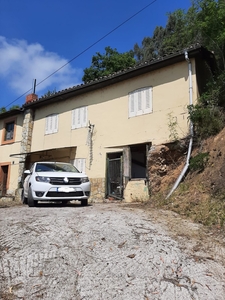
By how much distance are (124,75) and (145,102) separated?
1746mm

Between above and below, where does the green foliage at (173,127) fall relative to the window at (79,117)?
below

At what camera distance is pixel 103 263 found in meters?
3.94

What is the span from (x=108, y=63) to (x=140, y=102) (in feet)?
50.2

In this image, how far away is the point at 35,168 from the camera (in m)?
9.40

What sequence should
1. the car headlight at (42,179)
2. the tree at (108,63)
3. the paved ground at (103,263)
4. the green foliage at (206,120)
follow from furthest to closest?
1. the tree at (108,63)
2. the green foliage at (206,120)
3. the car headlight at (42,179)
4. the paved ground at (103,263)

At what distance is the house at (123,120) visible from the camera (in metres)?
11.0

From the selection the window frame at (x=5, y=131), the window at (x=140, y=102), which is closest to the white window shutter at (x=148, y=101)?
the window at (x=140, y=102)

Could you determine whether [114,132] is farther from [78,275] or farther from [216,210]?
[78,275]

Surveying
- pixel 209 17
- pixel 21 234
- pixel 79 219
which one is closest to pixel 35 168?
pixel 79 219

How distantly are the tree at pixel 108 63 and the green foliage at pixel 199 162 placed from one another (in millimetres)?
17507

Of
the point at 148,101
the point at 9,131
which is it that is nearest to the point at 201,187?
the point at 148,101

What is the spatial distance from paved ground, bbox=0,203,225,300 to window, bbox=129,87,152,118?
7.05m

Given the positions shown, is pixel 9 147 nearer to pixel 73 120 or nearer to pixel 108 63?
pixel 73 120

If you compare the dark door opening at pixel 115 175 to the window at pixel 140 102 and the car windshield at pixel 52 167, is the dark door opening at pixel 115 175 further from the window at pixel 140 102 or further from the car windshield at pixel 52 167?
the car windshield at pixel 52 167
